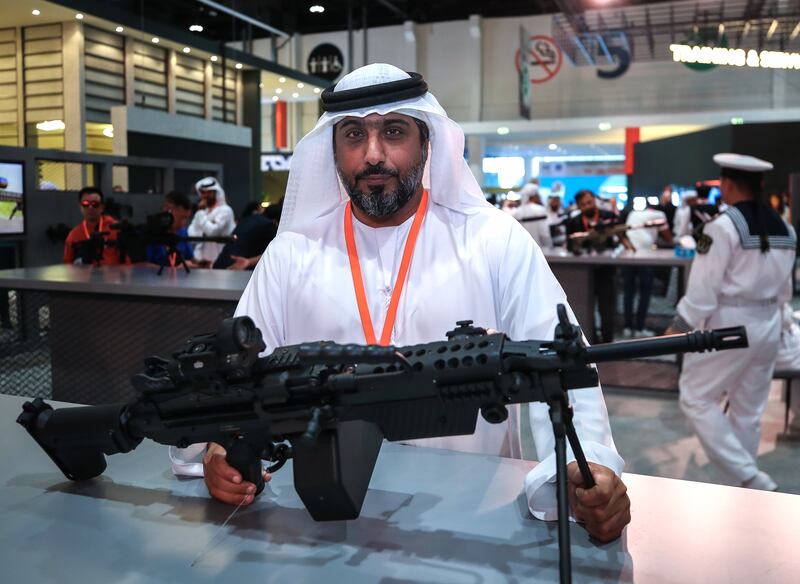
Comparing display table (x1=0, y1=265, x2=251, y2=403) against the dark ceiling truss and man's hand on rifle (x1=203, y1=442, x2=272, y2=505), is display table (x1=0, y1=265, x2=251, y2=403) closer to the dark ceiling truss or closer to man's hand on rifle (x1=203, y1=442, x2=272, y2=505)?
man's hand on rifle (x1=203, y1=442, x2=272, y2=505)

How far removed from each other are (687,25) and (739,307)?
12882 mm

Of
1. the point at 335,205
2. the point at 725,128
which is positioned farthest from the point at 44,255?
the point at 725,128

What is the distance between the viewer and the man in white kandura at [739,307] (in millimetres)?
3896

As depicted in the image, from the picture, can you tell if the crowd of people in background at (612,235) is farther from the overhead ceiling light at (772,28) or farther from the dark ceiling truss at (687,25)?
the overhead ceiling light at (772,28)

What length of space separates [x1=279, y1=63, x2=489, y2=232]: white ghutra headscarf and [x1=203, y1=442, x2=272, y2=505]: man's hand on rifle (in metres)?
0.79

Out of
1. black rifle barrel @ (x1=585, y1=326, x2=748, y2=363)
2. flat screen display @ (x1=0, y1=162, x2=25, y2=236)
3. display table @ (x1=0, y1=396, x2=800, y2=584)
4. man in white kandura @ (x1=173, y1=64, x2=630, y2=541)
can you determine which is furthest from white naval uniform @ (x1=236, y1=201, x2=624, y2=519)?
flat screen display @ (x1=0, y1=162, x2=25, y2=236)

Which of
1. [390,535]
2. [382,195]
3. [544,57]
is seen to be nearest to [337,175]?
[382,195]

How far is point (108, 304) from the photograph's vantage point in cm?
390

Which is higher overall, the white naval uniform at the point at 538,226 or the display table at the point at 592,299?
the white naval uniform at the point at 538,226

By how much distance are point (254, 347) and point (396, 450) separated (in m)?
0.51

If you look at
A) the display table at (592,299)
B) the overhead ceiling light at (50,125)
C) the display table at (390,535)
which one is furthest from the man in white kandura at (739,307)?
the overhead ceiling light at (50,125)

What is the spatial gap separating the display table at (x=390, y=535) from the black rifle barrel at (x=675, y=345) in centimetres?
28

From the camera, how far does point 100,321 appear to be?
3977 mm

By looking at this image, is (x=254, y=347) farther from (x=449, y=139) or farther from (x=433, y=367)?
(x=449, y=139)
